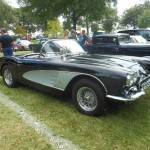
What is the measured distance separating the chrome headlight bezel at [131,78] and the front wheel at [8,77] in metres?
3.37

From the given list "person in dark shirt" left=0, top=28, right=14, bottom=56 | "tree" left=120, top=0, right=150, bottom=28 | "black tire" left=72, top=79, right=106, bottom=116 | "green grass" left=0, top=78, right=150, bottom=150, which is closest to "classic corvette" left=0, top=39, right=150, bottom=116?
"black tire" left=72, top=79, right=106, bottom=116

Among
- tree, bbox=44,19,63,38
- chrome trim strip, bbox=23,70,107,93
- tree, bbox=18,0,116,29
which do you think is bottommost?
chrome trim strip, bbox=23,70,107,93

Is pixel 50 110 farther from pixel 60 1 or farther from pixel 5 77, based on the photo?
pixel 60 1

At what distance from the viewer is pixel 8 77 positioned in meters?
6.46

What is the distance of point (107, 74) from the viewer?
3.98m

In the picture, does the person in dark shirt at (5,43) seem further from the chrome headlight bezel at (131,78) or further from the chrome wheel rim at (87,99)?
the chrome headlight bezel at (131,78)

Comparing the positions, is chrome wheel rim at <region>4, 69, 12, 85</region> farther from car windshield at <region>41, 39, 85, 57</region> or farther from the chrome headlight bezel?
the chrome headlight bezel

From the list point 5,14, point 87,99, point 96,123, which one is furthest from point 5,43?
point 5,14

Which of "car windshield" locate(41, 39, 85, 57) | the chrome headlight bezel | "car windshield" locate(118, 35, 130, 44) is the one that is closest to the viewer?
the chrome headlight bezel

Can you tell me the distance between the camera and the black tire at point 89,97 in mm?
4125

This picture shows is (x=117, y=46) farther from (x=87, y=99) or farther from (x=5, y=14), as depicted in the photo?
(x=5, y=14)

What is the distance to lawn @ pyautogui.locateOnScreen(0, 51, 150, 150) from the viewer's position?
3.50 m

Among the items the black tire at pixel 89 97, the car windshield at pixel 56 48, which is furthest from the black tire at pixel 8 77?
the black tire at pixel 89 97

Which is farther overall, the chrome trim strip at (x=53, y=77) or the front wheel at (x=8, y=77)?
the front wheel at (x=8, y=77)
